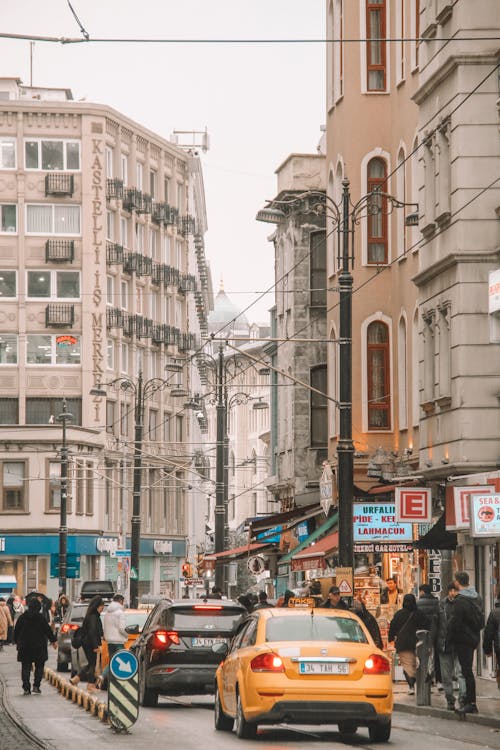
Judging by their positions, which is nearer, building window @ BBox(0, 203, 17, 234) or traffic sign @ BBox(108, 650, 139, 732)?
traffic sign @ BBox(108, 650, 139, 732)

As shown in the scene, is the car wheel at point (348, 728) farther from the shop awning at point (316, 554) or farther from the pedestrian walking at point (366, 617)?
the shop awning at point (316, 554)

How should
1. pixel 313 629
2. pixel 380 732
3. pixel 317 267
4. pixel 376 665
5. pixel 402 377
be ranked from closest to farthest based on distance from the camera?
pixel 376 665 → pixel 380 732 → pixel 313 629 → pixel 402 377 → pixel 317 267

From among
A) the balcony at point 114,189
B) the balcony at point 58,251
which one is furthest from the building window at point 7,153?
the balcony at point 114,189

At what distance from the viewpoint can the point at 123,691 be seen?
1919cm

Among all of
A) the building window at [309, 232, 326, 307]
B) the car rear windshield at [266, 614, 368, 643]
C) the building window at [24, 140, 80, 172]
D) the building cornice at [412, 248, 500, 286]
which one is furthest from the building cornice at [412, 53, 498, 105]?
the building window at [24, 140, 80, 172]

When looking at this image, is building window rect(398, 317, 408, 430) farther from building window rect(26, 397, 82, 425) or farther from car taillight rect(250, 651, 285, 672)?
building window rect(26, 397, 82, 425)

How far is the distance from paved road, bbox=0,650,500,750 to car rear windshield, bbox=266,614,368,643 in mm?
1043

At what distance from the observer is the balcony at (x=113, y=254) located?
84000 mm

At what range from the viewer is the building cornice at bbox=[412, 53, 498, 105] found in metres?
30.2

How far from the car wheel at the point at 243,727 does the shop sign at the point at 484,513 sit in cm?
648

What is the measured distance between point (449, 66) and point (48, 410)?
171 feet

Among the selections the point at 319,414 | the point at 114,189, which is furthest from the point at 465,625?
the point at 114,189

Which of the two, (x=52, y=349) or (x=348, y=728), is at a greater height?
(x=52, y=349)

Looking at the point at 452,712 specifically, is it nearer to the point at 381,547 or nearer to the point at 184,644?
the point at 184,644
